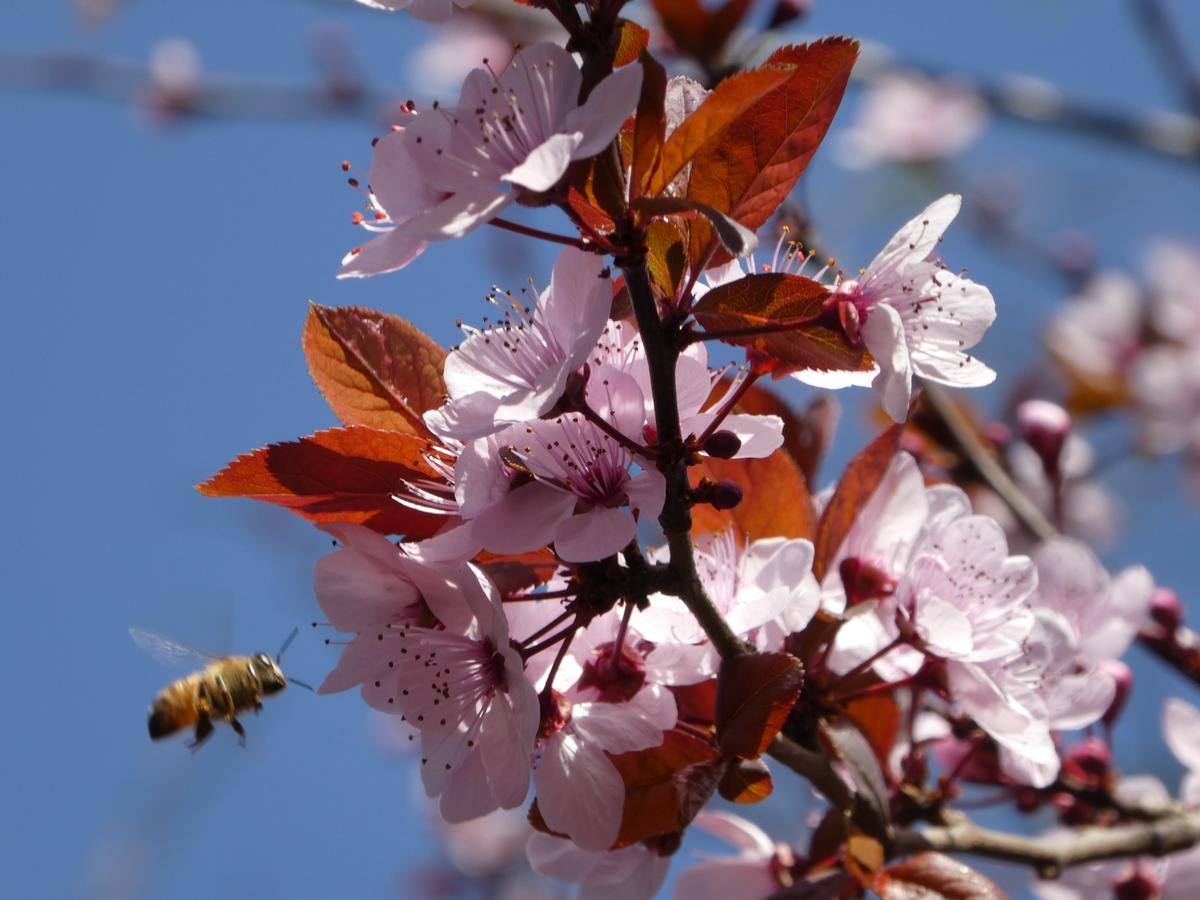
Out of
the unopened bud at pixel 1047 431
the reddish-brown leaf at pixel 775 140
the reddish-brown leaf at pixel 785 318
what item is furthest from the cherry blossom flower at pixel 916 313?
the unopened bud at pixel 1047 431

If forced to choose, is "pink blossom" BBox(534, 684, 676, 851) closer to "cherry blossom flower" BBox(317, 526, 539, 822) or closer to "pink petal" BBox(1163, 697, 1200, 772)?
"cherry blossom flower" BBox(317, 526, 539, 822)

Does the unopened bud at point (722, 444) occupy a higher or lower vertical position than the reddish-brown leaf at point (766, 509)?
higher

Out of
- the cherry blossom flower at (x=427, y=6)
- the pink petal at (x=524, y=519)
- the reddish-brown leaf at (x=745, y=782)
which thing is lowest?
the reddish-brown leaf at (x=745, y=782)

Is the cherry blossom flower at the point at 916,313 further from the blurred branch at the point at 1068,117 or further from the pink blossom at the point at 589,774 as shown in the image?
the blurred branch at the point at 1068,117

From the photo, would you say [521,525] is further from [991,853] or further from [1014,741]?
[991,853]

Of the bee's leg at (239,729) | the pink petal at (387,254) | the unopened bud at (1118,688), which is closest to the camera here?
the pink petal at (387,254)

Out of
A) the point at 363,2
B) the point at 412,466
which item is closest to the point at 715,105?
the point at 363,2

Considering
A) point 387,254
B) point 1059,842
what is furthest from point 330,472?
point 1059,842

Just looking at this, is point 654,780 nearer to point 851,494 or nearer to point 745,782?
point 745,782
